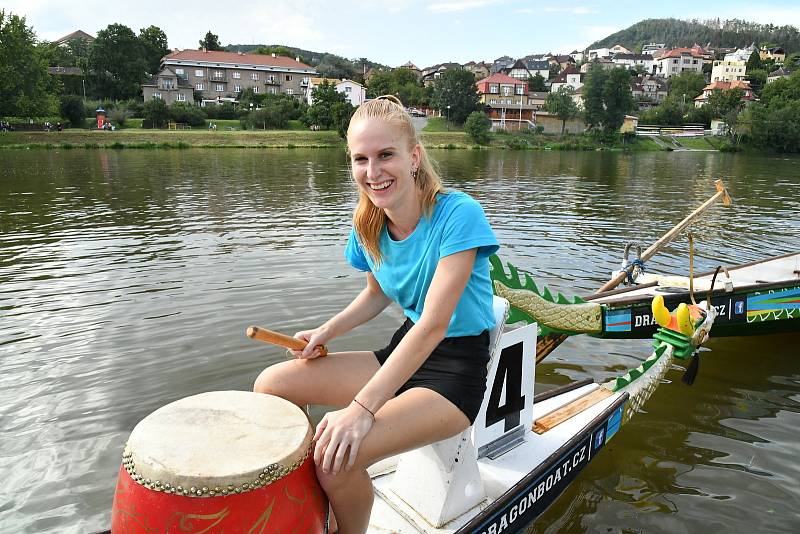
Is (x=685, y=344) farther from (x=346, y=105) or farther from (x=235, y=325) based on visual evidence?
(x=346, y=105)

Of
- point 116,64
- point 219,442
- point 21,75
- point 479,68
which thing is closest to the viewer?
point 219,442

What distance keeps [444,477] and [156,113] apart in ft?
231

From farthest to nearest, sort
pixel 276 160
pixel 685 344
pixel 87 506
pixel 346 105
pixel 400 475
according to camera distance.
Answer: pixel 346 105 → pixel 276 160 → pixel 685 344 → pixel 87 506 → pixel 400 475

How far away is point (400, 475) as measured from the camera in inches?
131

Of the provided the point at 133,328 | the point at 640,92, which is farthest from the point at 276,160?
the point at 640,92

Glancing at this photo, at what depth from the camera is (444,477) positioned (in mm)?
3064

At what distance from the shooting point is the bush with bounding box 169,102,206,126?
6694 centimetres

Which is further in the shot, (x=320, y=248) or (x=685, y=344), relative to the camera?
(x=320, y=248)

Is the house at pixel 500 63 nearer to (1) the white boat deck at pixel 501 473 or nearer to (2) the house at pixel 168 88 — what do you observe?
(2) the house at pixel 168 88

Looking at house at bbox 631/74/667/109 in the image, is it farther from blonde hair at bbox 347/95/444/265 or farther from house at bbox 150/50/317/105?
blonde hair at bbox 347/95/444/265

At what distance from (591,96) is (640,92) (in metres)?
65.6

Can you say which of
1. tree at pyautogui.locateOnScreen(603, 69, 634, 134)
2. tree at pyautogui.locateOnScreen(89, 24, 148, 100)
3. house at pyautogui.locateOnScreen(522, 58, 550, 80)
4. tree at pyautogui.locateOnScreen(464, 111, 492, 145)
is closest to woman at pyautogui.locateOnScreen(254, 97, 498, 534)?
tree at pyautogui.locateOnScreen(464, 111, 492, 145)

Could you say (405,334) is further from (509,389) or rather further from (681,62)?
(681,62)

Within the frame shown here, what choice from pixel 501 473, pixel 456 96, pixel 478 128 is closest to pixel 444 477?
pixel 501 473
